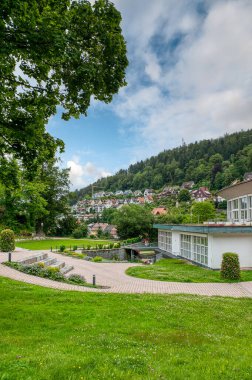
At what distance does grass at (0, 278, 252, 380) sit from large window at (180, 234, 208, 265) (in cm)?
1257

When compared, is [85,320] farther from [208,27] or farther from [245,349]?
[208,27]

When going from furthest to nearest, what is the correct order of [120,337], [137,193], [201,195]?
[137,193] → [201,195] → [120,337]

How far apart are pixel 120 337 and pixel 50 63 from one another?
21.8 ft

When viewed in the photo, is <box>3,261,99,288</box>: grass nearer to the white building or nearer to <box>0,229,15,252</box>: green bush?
<box>0,229,15,252</box>: green bush

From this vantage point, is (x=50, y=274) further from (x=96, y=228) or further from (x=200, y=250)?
(x=96, y=228)

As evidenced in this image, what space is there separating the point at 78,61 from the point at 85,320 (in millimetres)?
6311

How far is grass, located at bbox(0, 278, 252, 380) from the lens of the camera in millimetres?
4672

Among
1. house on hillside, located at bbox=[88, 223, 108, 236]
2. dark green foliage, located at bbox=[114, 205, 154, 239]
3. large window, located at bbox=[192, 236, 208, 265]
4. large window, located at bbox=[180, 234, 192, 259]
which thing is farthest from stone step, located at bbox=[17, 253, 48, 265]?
house on hillside, located at bbox=[88, 223, 108, 236]

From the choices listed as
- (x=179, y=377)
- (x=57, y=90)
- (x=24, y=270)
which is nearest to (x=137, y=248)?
(x=24, y=270)

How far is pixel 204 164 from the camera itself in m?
141

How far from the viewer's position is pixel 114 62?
790 cm

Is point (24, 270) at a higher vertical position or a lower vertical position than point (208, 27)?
lower

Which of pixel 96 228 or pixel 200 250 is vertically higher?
pixel 200 250

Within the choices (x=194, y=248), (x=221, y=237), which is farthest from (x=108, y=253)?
(x=221, y=237)
